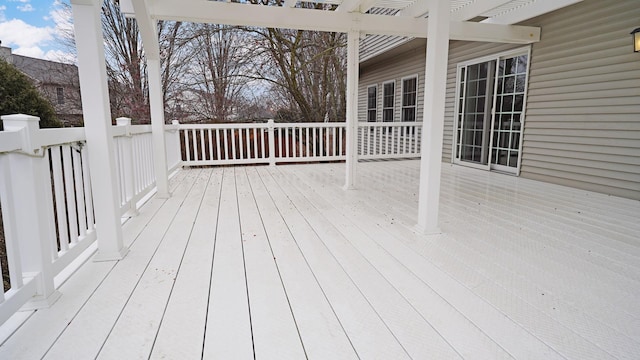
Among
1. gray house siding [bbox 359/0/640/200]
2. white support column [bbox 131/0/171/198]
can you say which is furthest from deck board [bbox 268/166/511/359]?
gray house siding [bbox 359/0/640/200]

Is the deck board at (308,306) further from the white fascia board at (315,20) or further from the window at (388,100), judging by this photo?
the window at (388,100)

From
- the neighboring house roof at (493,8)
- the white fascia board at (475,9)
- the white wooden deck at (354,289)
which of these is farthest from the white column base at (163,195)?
the white fascia board at (475,9)

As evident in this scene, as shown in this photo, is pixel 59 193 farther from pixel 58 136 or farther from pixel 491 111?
pixel 491 111

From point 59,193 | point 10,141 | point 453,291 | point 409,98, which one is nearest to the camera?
point 10,141

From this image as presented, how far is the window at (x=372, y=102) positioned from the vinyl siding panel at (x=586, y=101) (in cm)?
520

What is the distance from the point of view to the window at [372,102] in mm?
10197

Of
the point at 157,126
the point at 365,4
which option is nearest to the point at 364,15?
the point at 365,4

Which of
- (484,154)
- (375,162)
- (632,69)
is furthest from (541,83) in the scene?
(375,162)

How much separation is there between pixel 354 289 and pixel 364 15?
3740 mm

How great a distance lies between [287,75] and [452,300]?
26.1ft

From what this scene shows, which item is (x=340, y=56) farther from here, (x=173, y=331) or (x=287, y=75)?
(x=173, y=331)

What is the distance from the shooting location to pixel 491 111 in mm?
6168

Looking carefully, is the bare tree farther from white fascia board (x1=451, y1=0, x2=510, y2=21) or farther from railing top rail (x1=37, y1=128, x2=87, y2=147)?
railing top rail (x1=37, y1=128, x2=87, y2=147)

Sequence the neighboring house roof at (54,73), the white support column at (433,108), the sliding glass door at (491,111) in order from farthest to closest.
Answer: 1. the neighboring house roof at (54,73)
2. the sliding glass door at (491,111)
3. the white support column at (433,108)
